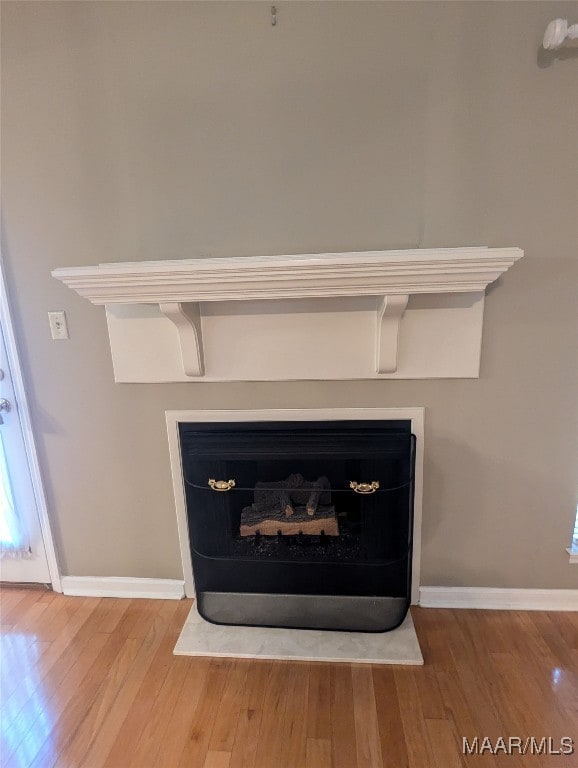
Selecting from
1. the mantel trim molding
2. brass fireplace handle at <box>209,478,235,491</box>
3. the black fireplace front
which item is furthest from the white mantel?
brass fireplace handle at <box>209,478,235,491</box>

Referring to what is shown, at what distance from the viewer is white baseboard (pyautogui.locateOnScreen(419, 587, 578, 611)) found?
1772 mm

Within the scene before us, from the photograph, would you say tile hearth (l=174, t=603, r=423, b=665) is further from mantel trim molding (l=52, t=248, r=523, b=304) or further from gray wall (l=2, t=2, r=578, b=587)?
mantel trim molding (l=52, t=248, r=523, b=304)

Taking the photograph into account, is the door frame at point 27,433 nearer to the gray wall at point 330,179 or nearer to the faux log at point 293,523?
the gray wall at point 330,179

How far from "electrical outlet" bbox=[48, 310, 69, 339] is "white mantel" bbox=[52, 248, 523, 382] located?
0.59 feet

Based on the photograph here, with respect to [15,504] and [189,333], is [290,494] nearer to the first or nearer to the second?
[189,333]

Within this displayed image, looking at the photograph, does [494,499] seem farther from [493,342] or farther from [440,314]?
[440,314]

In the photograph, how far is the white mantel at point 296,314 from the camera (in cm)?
131

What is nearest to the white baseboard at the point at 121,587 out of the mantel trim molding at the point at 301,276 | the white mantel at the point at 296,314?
the white mantel at the point at 296,314

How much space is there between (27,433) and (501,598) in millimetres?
1952

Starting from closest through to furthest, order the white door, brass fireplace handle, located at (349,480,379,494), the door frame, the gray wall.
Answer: the gray wall
brass fireplace handle, located at (349,480,379,494)
the door frame
the white door

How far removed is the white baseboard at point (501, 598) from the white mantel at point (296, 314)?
0.86 metres

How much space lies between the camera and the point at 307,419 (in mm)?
1671

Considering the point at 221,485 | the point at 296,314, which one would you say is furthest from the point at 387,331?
the point at 221,485

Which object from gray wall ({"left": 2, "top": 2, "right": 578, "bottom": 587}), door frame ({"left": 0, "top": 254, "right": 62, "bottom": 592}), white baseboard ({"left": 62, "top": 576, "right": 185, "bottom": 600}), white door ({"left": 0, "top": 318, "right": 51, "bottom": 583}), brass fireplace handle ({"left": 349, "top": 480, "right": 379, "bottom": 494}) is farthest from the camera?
white baseboard ({"left": 62, "top": 576, "right": 185, "bottom": 600})
